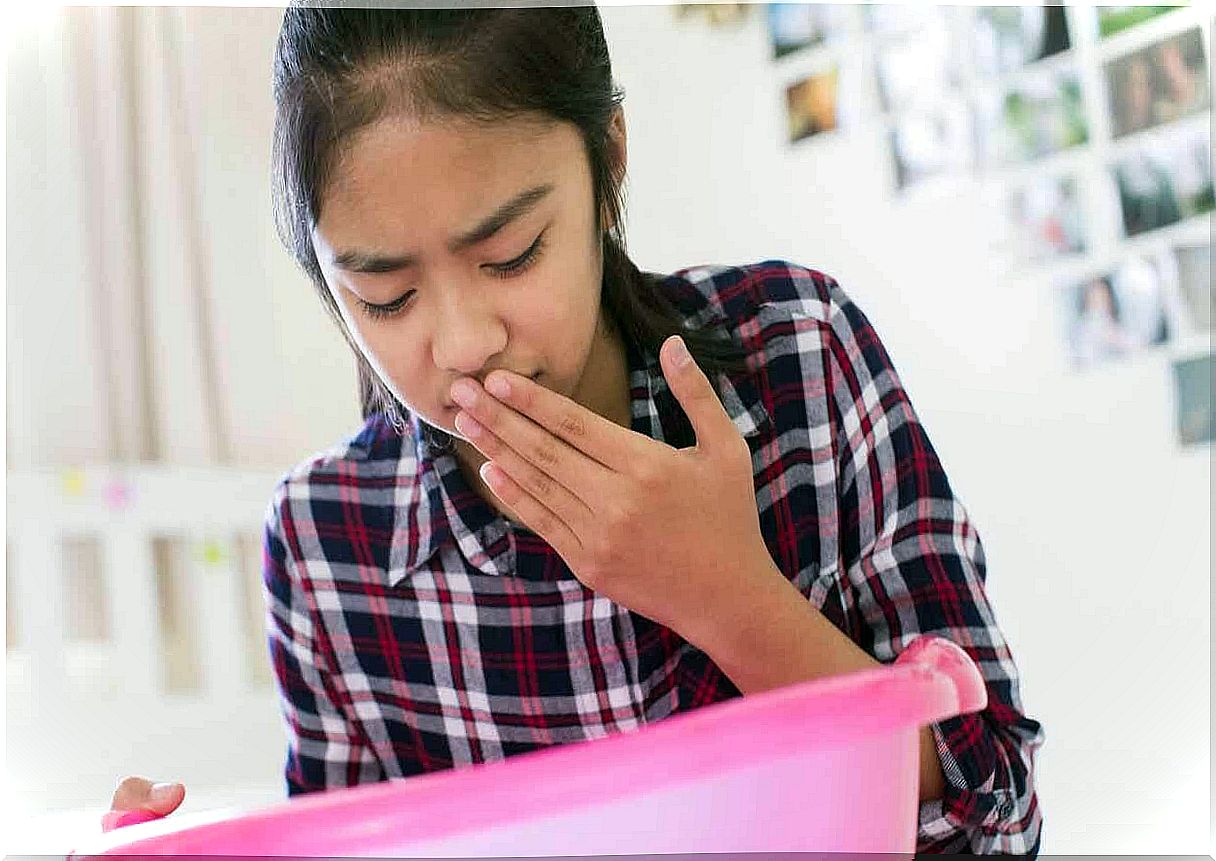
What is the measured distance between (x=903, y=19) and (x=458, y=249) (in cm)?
59

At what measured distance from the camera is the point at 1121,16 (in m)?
1.01

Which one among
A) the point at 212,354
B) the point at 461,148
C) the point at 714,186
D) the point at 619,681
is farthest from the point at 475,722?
the point at 212,354

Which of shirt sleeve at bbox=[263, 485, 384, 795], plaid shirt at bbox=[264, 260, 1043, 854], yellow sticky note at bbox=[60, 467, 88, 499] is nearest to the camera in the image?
plaid shirt at bbox=[264, 260, 1043, 854]

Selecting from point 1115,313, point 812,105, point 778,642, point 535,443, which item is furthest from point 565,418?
point 1115,313

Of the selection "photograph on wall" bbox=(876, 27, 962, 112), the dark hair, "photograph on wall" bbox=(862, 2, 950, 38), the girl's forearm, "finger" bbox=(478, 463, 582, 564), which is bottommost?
the girl's forearm

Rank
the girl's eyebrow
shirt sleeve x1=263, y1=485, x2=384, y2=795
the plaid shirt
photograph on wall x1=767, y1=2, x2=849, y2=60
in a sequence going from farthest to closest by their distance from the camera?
1. photograph on wall x1=767, y1=2, x2=849, y2=60
2. shirt sleeve x1=263, y1=485, x2=384, y2=795
3. the plaid shirt
4. the girl's eyebrow

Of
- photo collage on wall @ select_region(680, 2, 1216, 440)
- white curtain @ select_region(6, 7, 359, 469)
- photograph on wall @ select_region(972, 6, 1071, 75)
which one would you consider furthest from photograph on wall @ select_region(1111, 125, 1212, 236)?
white curtain @ select_region(6, 7, 359, 469)

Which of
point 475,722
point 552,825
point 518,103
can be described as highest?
point 518,103

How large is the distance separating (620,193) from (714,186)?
35 centimetres

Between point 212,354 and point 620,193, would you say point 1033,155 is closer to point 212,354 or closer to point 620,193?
point 620,193

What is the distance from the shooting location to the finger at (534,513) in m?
0.61

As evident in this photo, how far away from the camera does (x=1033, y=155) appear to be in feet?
3.39

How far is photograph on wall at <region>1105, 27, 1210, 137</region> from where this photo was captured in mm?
1022

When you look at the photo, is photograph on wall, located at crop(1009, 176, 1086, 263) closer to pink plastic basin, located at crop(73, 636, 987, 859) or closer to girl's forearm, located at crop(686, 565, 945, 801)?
girl's forearm, located at crop(686, 565, 945, 801)
